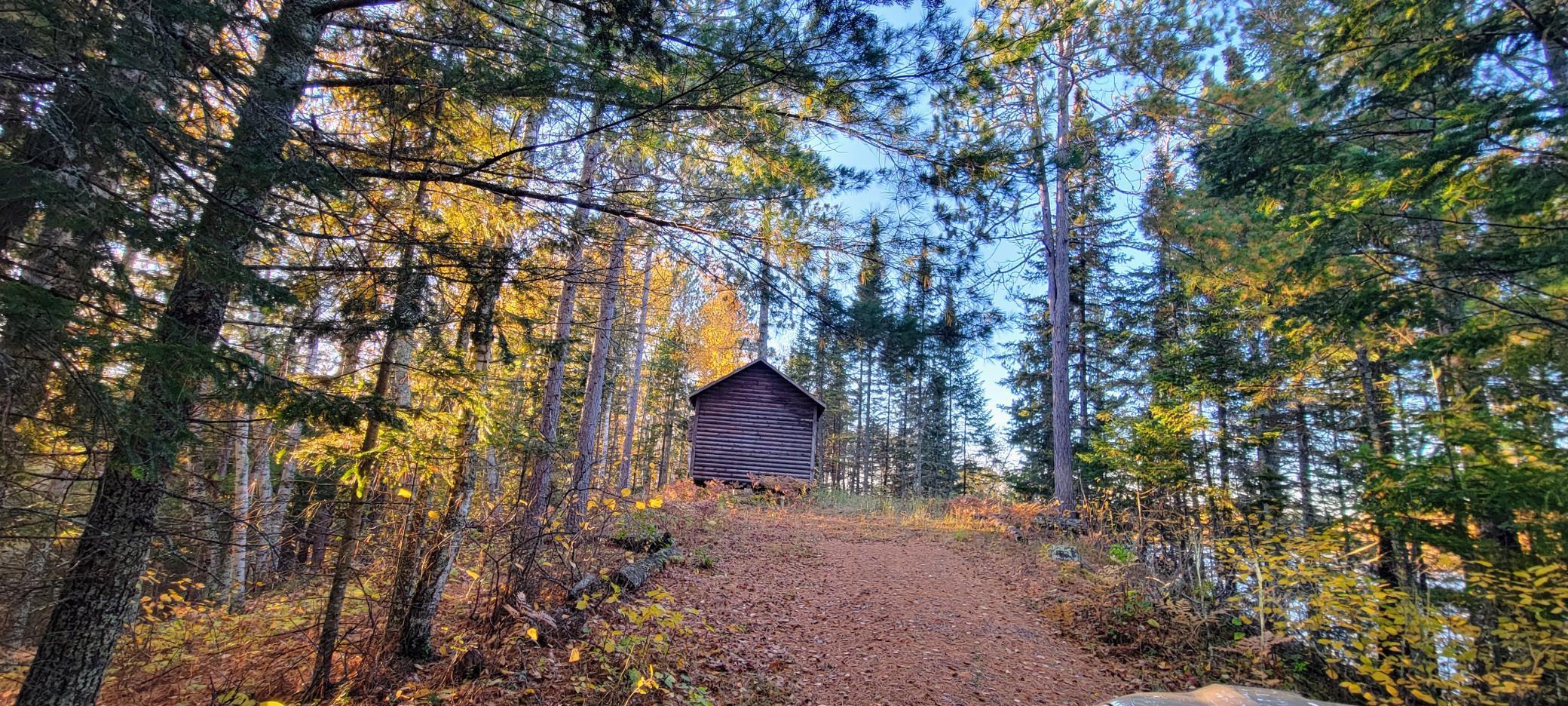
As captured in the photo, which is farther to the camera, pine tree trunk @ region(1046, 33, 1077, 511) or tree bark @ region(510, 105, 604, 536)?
pine tree trunk @ region(1046, 33, 1077, 511)

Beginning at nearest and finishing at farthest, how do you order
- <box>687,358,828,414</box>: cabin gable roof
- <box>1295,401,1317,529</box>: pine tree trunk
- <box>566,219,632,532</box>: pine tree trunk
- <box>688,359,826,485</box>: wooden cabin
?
<box>566,219,632,532</box>: pine tree trunk < <box>1295,401,1317,529</box>: pine tree trunk < <box>688,359,826,485</box>: wooden cabin < <box>687,358,828,414</box>: cabin gable roof

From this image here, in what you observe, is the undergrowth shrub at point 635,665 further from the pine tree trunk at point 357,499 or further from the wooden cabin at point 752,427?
the wooden cabin at point 752,427

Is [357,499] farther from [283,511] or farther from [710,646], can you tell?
[710,646]

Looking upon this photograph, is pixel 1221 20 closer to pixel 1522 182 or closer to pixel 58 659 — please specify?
pixel 1522 182

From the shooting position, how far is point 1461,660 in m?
4.25

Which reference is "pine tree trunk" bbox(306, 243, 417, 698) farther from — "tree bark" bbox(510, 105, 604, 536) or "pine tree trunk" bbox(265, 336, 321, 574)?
"tree bark" bbox(510, 105, 604, 536)

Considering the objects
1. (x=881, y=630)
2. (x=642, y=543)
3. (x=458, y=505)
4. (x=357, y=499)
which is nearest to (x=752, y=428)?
(x=642, y=543)

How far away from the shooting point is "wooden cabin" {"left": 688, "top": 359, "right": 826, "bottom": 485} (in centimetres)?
1917

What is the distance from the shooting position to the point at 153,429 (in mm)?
2646

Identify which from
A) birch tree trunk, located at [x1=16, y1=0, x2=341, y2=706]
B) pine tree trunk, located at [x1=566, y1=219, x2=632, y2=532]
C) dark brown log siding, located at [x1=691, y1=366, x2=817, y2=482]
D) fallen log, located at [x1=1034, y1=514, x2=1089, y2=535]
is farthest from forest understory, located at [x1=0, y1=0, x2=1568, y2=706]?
dark brown log siding, located at [x1=691, y1=366, x2=817, y2=482]

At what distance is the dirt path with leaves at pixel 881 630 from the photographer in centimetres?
514

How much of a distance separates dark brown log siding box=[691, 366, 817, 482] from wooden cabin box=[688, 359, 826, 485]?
0.03m

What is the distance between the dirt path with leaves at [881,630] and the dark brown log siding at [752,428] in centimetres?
836

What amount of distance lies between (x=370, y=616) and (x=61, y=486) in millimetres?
3336
